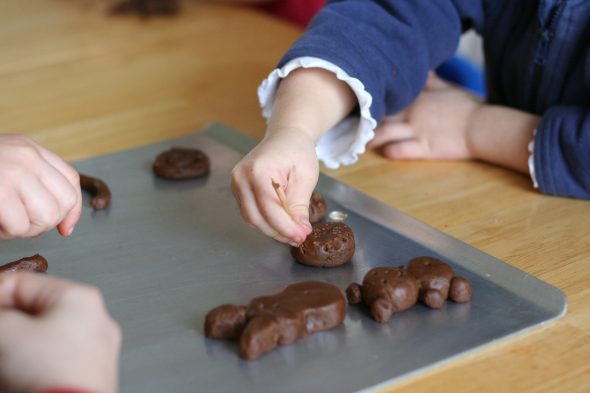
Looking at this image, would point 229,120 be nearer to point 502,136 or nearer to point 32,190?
point 502,136

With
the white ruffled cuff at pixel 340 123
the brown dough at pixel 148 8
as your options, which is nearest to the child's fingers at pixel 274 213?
the white ruffled cuff at pixel 340 123

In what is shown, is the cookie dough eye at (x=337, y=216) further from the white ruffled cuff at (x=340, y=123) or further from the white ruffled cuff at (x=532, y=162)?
the white ruffled cuff at (x=532, y=162)

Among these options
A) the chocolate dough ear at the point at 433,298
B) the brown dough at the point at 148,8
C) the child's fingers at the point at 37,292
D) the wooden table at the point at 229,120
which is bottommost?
the brown dough at the point at 148,8

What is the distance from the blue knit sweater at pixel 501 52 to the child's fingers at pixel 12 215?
1.22ft

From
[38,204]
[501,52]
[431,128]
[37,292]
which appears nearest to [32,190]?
[38,204]

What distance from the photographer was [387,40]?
41.1 inches

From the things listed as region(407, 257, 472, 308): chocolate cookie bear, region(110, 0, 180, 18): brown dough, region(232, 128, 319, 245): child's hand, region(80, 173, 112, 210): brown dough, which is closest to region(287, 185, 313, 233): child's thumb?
region(232, 128, 319, 245): child's hand

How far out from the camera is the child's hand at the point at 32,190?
2.34 feet

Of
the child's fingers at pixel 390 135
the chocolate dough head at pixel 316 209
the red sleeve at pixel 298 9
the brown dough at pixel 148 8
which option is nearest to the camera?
the chocolate dough head at pixel 316 209

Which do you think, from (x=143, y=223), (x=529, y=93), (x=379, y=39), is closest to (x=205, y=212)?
(x=143, y=223)

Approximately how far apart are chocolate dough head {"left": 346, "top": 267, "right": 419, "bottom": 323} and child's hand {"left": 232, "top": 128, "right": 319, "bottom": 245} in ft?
0.27

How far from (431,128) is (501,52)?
18cm

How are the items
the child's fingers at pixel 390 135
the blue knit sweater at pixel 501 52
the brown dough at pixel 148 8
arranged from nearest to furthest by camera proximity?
the blue knit sweater at pixel 501 52 → the child's fingers at pixel 390 135 → the brown dough at pixel 148 8

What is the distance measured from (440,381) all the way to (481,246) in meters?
0.23
